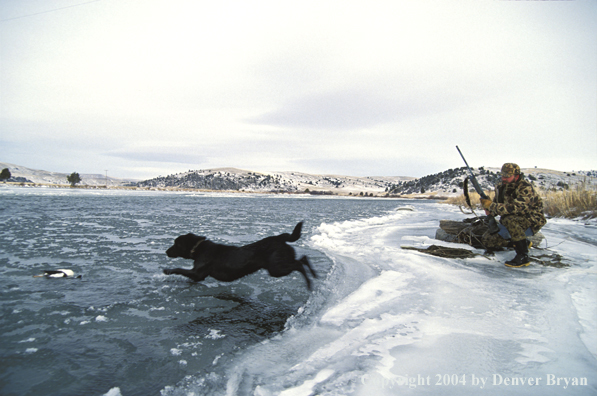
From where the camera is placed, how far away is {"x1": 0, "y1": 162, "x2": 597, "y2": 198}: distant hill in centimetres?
8300

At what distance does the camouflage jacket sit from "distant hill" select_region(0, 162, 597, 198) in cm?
7767

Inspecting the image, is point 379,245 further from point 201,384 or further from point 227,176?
point 227,176

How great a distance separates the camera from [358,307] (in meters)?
3.68

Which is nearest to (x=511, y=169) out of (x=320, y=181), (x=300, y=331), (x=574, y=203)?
(x=300, y=331)

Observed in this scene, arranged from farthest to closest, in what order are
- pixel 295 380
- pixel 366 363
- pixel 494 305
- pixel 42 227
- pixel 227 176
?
1. pixel 227 176
2. pixel 42 227
3. pixel 494 305
4. pixel 366 363
5. pixel 295 380

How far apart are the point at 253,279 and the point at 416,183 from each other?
10634 cm

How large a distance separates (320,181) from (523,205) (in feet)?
470

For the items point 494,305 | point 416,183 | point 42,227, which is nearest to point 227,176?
point 416,183

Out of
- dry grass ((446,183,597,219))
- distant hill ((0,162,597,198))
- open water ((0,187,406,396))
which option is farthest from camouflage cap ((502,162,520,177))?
distant hill ((0,162,597,198))

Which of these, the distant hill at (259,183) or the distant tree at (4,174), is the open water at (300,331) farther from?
the distant tree at (4,174)

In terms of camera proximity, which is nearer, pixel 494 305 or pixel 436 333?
pixel 436 333

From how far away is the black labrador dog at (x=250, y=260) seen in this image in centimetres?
401

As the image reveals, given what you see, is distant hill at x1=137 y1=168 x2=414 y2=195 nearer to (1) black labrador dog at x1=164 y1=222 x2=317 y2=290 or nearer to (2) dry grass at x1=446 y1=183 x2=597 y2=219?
(2) dry grass at x1=446 y1=183 x2=597 y2=219

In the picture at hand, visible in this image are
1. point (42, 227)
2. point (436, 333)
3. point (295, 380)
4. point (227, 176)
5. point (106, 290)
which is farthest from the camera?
point (227, 176)
